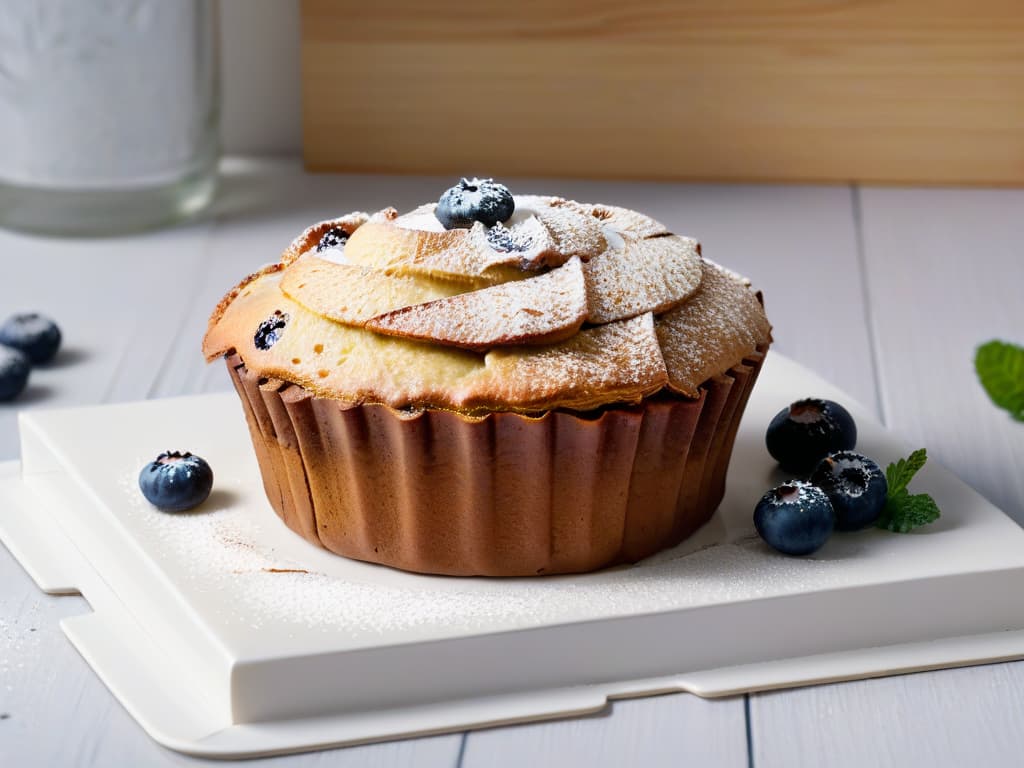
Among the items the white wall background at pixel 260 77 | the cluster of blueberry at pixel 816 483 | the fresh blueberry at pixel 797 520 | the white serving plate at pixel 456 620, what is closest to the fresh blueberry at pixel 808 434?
the cluster of blueberry at pixel 816 483

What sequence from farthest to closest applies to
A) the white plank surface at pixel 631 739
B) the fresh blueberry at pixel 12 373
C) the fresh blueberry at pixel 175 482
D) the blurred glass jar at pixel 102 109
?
the blurred glass jar at pixel 102 109 < the fresh blueberry at pixel 12 373 < the fresh blueberry at pixel 175 482 < the white plank surface at pixel 631 739

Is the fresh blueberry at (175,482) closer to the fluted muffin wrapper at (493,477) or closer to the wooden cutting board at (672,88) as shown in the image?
the fluted muffin wrapper at (493,477)

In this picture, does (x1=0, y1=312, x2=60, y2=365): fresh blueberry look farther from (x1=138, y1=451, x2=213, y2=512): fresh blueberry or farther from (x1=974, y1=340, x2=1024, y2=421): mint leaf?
(x1=974, y1=340, x2=1024, y2=421): mint leaf

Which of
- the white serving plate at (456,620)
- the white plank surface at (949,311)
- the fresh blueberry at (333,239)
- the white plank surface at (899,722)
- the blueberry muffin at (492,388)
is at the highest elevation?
the fresh blueberry at (333,239)

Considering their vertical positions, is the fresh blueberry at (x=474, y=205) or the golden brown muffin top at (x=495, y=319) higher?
the fresh blueberry at (x=474, y=205)

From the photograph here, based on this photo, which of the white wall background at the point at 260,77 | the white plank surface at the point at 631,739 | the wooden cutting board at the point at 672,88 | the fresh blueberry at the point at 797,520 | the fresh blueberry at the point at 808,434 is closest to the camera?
the white plank surface at the point at 631,739

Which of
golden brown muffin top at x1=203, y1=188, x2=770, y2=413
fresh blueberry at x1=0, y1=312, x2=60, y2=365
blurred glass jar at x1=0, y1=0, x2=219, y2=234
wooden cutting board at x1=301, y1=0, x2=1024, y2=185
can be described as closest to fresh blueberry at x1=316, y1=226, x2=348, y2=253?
golden brown muffin top at x1=203, y1=188, x2=770, y2=413

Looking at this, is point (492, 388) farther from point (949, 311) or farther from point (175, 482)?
point (949, 311)

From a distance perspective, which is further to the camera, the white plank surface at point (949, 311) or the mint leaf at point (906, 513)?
the white plank surface at point (949, 311)
